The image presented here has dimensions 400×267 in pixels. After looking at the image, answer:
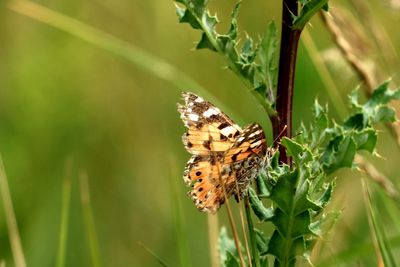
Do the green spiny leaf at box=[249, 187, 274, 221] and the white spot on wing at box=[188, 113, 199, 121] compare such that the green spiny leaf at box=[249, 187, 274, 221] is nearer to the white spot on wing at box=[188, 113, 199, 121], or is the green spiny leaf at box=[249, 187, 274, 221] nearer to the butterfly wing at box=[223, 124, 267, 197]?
the butterfly wing at box=[223, 124, 267, 197]

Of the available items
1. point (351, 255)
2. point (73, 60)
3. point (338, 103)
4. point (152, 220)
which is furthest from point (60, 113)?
point (351, 255)

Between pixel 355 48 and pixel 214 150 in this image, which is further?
pixel 355 48

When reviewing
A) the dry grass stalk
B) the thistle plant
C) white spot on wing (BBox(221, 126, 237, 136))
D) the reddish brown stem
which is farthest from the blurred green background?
white spot on wing (BBox(221, 126, 237, 136))

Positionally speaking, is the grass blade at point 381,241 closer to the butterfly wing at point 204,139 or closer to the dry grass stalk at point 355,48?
the butterfly wing at point 204,139

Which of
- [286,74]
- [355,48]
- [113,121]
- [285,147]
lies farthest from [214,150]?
[113,121]

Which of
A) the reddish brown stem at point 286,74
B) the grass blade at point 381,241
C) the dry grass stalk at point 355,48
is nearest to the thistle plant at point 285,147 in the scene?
the reddish brown stem at point 286,74

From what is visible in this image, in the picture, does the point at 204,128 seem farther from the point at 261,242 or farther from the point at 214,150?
the point at 261,242
